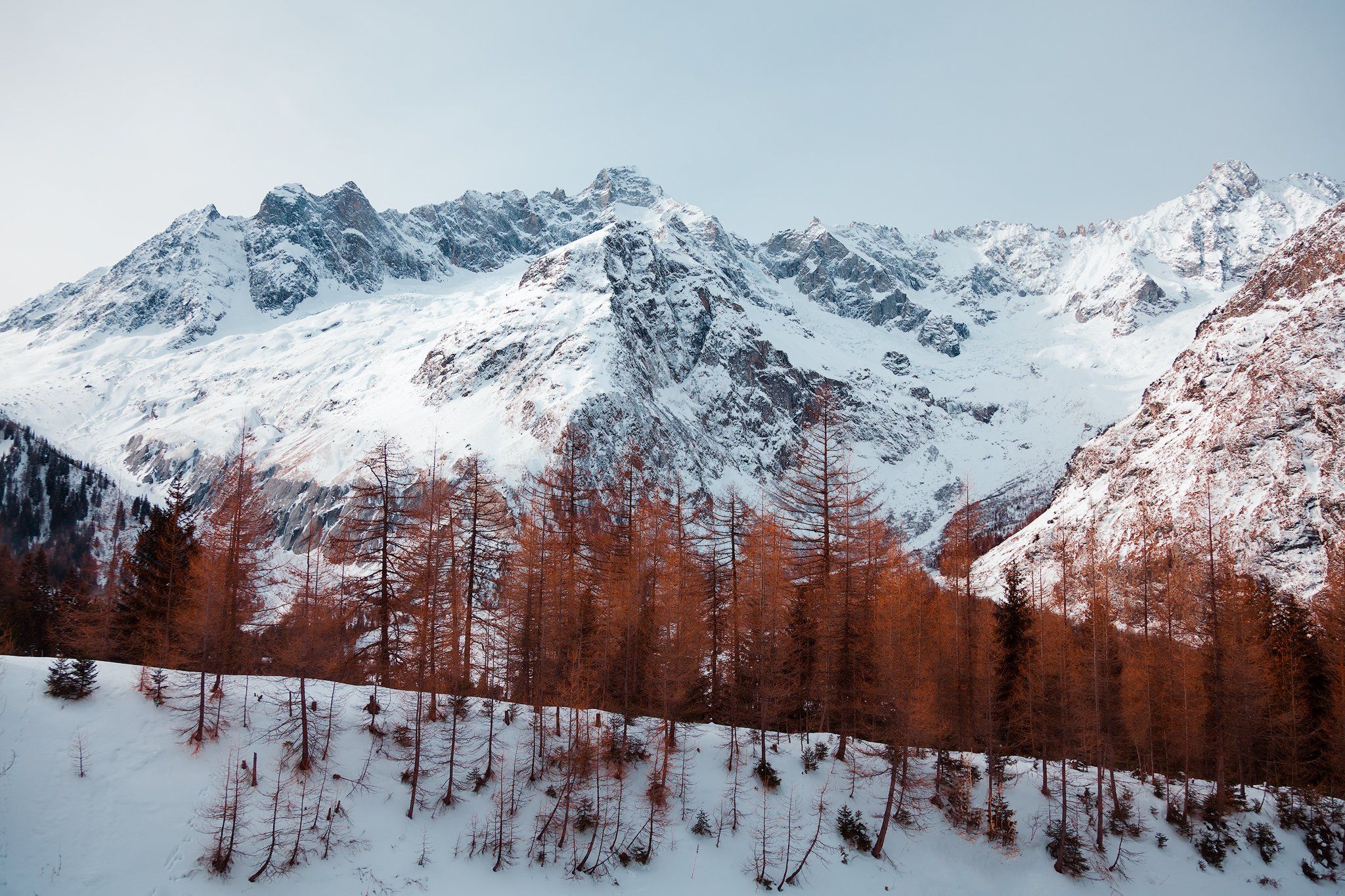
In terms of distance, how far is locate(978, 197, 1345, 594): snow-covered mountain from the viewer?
61.6 meters

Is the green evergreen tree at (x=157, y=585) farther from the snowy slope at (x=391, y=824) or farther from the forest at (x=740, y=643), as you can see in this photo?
the snowy slope at (x=391, y=824)

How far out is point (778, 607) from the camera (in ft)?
117

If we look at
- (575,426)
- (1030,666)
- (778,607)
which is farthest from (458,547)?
(575,426)

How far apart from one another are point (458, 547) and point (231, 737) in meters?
12.1

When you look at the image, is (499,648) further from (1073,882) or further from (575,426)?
(575,426)

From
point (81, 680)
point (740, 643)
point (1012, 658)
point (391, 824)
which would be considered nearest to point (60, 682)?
point (81, 680)

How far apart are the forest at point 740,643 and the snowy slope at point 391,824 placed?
919 millimetres

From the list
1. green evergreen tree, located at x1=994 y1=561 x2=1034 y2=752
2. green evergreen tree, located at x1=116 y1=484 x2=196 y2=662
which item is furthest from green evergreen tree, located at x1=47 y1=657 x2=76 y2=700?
green evergreen tree, located at x1=994 y1=561 x2=1034 y2=752

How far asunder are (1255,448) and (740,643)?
65816mm

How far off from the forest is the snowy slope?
92 cm

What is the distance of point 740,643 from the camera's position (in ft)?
127

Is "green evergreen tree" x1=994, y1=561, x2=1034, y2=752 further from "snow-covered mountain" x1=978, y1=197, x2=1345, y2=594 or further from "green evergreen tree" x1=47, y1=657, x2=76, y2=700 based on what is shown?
"green evergreen tree" x1=47, y1=657, x2=76, y2=700

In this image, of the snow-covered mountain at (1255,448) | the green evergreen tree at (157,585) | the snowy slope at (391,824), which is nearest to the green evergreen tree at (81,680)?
the snowy slope at (391,824)

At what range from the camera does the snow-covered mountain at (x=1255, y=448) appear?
61.6 meters
